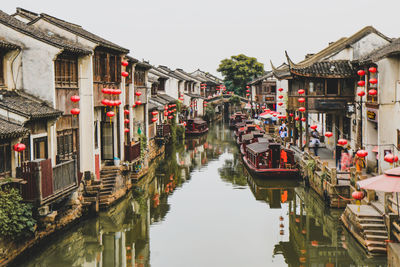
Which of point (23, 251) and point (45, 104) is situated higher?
point (45, 104)

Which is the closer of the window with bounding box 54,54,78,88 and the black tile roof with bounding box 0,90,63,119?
the black tile roof with bounding box 0,90,63,119

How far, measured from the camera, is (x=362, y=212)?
16016 mm

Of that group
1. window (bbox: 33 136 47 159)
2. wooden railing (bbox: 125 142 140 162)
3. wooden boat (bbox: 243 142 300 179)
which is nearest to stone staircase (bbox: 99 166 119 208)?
wooden railing (bbox: 125 142 140 162)

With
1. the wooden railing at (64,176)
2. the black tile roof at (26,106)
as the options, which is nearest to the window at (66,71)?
the black tile roof at (26,106)

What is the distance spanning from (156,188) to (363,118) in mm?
12454

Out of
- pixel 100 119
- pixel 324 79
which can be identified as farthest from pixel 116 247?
pixel 324 79

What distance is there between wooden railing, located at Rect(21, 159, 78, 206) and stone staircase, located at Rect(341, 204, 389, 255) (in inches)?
391

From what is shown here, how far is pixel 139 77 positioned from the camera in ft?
111

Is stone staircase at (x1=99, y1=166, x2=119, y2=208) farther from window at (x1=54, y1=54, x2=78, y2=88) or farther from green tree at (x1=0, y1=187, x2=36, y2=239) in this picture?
green tree at (x1=0, y1=187, x2=36, y2=239)

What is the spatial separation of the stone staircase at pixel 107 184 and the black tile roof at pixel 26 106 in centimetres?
535

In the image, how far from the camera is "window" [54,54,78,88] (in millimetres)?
18984

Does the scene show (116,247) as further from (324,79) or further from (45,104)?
(324,79)

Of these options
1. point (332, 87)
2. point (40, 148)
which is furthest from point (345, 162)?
point (40, 148)

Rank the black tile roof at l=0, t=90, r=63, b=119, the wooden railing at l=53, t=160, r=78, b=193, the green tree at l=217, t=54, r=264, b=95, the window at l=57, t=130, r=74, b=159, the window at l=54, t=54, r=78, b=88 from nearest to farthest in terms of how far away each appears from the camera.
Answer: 1. the black tile roof at l=0, t=90, r=63, b=119
2. the wooden railing at l=53, t=160, r=78, b=193
3. the window at l=54, t=54, r=78, b=88
4. the window at l=57, t=130, r=74, b=159
5. the green tree at l=217, t=54, r=264, b=95
